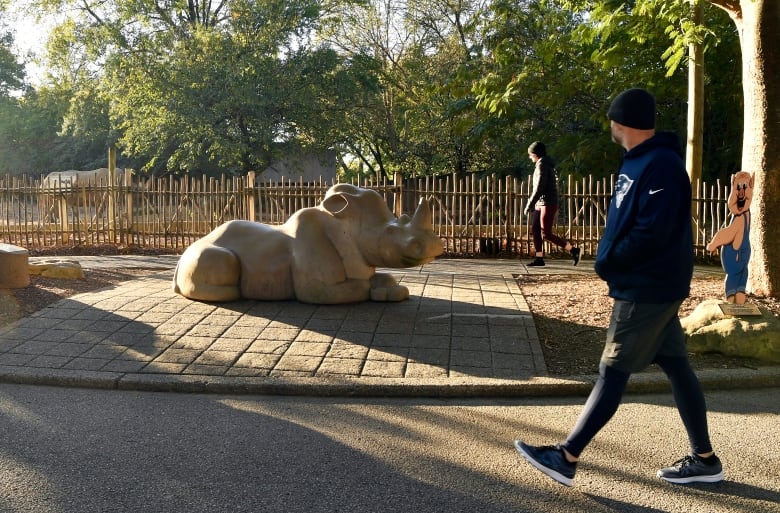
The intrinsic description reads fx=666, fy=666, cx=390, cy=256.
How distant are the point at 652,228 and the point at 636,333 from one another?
545 millimetres

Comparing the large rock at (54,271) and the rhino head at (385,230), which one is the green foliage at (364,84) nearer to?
the rhino head at (385,230)

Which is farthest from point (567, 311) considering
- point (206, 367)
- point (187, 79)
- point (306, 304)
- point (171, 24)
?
point (171, 24)

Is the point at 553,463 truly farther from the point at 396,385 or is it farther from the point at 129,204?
the point at 129,204

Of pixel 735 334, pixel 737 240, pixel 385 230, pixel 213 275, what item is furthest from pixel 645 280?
pixel 213 275

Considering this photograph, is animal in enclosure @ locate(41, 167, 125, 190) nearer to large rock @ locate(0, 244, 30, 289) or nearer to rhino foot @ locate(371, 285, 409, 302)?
large rock @ locate(0, 244, 30, 289)

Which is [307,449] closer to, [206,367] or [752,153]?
[206,367]

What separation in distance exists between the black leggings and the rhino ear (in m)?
4.35

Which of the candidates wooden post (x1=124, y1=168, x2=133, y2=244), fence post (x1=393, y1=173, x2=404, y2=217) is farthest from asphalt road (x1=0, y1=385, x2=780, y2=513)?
wooden post (x1=124, y1=168, x2=133, y2=244)

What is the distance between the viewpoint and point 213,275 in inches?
290

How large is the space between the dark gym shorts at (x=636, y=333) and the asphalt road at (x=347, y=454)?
688 millimetres

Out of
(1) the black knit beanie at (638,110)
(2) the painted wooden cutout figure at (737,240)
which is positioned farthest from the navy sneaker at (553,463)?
(2) the painted wooden cutout figure at (737,240)

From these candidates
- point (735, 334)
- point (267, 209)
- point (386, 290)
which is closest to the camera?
point (735, 334)

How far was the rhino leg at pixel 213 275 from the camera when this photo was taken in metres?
7.38

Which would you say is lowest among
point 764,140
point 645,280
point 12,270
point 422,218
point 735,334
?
point 735,334
